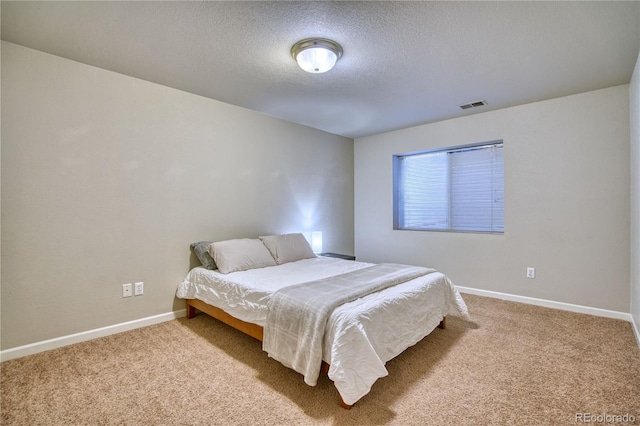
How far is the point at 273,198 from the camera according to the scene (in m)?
4.02

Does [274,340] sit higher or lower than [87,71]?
lower

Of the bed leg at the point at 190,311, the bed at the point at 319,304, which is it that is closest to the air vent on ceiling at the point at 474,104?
the bed at the point at 319,304

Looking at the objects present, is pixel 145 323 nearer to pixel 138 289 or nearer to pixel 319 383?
pixel 138 289

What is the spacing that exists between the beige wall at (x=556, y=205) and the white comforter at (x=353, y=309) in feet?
4.66

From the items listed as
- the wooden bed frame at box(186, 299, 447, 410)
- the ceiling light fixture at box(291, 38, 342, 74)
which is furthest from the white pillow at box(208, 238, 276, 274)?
the ceiling light fixture at box(291, 38, 342, 74)

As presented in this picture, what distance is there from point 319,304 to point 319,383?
1.82 ft

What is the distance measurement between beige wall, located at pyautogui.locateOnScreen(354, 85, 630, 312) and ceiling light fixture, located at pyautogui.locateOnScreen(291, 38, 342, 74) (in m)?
2.48

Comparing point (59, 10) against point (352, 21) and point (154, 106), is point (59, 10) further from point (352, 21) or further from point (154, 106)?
point (352, 21)

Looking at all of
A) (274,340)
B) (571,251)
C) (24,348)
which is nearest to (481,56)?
(571,251)

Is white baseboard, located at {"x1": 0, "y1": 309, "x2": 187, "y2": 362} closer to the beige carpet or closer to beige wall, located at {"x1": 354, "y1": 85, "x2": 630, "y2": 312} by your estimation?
the beige carpet

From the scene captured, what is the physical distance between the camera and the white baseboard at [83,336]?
2.28 meters

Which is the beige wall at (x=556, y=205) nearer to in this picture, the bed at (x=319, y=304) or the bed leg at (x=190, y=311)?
the bed at (x=319, y=304)

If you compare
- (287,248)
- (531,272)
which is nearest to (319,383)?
(287,248)

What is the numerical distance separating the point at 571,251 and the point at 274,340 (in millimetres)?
3375
